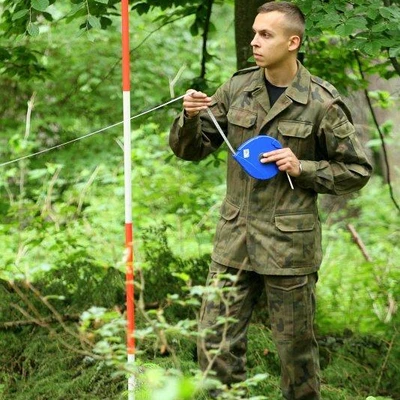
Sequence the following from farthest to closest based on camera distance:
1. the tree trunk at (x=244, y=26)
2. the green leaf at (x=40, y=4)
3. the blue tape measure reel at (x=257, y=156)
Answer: the tree trunk at (x=244, y=26) < the green leaf at (x=40, y=4) < the blue tape measure reel at (x=257, y=156)

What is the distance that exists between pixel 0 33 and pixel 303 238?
2972 mm

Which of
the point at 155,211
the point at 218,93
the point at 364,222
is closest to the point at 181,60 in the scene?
the point at 155,211

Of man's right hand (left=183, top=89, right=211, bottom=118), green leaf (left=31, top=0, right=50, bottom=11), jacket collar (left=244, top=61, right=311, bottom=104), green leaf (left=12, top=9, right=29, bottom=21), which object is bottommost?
man's right hand (left=183, top=89, right=211, bottom=118)

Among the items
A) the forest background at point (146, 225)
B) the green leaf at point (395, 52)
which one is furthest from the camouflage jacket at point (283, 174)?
the green leaf at point (395, 52)

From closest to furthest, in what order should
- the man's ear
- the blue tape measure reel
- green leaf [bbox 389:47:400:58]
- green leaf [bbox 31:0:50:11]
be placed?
the blue tape measure reel, the man's ear, green leaf [bbox 389:47:400:58], green leaf [bbox 31:0:50:11]

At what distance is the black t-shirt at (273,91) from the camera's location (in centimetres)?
408

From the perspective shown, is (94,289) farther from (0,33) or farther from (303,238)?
(303,238)

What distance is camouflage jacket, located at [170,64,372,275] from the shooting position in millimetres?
4020

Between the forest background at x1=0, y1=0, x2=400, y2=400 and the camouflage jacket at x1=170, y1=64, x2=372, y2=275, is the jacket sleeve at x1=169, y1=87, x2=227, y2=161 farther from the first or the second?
the forest background at x1=0, y1=0, x2=400, y2=400

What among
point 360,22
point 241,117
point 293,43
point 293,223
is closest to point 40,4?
point 241,117

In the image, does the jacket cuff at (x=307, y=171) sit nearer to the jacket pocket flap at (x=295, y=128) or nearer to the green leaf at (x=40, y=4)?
the jacket pocket flap at (x=295, y=128)

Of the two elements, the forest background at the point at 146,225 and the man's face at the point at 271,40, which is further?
the forest background at the point at 146,225

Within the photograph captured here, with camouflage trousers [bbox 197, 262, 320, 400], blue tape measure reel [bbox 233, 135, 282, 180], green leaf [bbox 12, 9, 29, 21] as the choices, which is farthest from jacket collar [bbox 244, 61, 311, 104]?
green leaf [bbox 12, 9, 29, 21]

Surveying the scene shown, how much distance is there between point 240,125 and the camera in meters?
4.12
